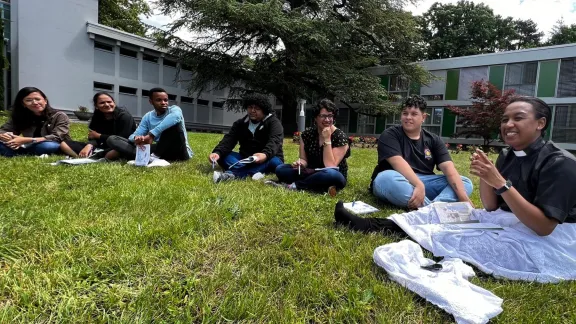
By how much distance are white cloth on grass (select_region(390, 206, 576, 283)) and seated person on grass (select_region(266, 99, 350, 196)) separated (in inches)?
67.9

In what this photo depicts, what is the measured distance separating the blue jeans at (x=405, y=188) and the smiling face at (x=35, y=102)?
5.43 meters

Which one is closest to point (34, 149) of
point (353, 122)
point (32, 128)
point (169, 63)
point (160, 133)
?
point (32, 128)

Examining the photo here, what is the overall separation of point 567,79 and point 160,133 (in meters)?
19.9

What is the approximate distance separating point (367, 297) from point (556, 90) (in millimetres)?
20566

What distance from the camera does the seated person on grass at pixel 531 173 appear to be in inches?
74.7

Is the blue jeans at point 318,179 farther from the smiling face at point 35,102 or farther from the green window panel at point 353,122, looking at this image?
the green window panel at point 353,122

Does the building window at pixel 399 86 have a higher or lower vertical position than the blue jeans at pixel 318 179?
higher

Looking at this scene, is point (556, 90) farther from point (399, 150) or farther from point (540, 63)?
point (399, 150)

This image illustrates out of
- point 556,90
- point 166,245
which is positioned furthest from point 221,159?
point 556,90

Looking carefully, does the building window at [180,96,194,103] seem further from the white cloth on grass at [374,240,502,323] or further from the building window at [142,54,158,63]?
the white cloth on grass at [374,240,502,323]

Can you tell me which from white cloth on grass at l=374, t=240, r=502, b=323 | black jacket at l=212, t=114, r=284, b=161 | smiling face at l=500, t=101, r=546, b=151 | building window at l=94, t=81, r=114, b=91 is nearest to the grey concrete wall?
building window at l=94, t=81, r=114, b=91

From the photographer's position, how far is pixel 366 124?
24203 millimetres

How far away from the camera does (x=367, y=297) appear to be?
167cm

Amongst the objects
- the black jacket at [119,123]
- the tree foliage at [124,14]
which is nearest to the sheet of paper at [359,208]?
the black jacket at [119,123]
